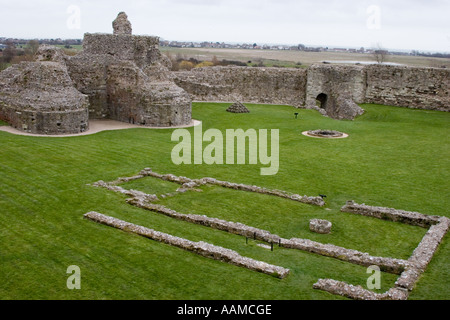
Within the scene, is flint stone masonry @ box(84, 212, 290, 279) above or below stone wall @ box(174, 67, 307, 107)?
below

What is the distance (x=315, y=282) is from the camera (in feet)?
36.0

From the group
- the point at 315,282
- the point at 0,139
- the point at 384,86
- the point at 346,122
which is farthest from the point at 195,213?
the point at 384,86

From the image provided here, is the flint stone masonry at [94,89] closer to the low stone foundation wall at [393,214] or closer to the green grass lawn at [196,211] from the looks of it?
the green grass lawn at [196,211]

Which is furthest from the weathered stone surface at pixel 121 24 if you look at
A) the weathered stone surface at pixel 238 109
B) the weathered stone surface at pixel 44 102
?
the weathered stone surface at pixel 238 109

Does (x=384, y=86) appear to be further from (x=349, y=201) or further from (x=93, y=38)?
(x=349, y=201)

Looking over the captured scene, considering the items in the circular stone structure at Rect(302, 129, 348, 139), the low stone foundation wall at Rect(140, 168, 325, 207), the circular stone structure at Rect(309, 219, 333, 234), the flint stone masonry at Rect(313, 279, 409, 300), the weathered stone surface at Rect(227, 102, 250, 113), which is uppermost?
the weathered stone surface at Rect(227, 102, 250, 113)

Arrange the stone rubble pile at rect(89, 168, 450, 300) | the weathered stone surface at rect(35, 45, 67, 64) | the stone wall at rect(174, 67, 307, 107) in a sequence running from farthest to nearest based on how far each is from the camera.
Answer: the stone wall at rect(174, 67, 307, 107)
the weathered stone surface at rect(35, 45, 67, 64)
the stone rubble pile at rect(89, 168, 450, 300)

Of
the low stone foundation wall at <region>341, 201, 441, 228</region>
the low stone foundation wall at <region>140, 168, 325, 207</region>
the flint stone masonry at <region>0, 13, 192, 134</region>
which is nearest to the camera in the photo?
the low stone foundation wall at <region>341, 201, 441, 228</region>

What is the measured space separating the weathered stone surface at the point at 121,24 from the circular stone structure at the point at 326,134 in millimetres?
15875

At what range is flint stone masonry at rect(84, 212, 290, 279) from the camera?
37.1ft

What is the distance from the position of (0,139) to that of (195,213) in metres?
12.3

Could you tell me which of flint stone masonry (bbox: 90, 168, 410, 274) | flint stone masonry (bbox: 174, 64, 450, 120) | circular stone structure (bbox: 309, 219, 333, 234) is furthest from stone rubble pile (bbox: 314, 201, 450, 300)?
flint stone masonry (bbox: 174, 64, 450, 120)

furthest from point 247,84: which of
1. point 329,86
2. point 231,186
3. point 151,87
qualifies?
point 231,186

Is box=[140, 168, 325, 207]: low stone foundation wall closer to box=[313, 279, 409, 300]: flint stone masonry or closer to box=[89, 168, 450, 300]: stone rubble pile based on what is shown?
box=[89, 168, 450, 300]: stone rubble pile
